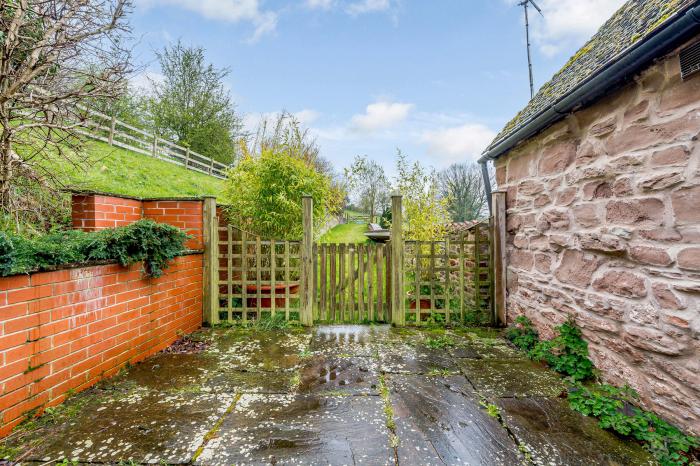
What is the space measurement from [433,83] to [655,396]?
27.9 ft

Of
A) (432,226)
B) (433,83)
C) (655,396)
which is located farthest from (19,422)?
(433,83)

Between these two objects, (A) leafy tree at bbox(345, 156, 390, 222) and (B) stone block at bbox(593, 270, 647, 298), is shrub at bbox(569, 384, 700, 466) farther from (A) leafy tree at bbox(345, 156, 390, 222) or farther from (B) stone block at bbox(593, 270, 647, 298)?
(A) leafy tree at bbox(345, 156, 390, 222)

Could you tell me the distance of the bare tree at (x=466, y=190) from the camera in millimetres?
18828

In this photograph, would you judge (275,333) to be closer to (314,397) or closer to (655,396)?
(314,397)

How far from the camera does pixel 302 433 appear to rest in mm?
1920

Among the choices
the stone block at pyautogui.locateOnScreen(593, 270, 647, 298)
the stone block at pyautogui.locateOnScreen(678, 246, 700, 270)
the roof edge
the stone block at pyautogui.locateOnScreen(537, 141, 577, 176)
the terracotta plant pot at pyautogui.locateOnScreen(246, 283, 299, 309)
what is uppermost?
the roof edge

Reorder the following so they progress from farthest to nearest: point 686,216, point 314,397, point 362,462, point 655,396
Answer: point 314,397
point 655,396
point 686,216
point 362,462

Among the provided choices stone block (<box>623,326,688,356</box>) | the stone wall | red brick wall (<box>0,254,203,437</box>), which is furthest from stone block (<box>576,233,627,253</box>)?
red brick wall (<box>0,254,203,437</box>)

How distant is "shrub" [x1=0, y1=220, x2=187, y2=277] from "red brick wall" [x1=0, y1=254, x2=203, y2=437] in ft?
0.34

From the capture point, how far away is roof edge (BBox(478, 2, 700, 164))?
1760mm

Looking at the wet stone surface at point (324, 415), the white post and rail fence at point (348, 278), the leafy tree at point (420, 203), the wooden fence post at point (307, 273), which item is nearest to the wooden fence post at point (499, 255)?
the white post and rail fence at point (348, 278)

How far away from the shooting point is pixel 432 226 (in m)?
5.93

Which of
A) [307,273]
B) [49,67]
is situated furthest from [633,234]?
[49,67]

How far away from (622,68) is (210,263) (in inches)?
187
